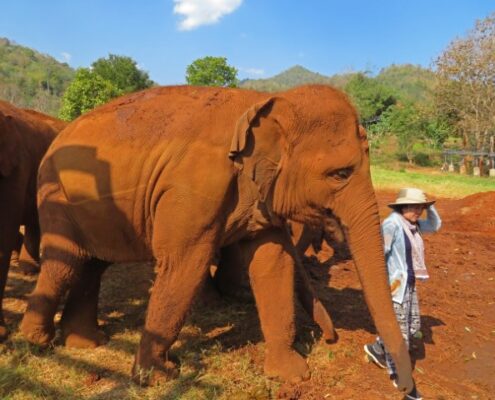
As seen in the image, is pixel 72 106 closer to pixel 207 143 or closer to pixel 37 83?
pixel 207 143

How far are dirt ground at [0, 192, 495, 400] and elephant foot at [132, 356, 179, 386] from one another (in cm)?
12

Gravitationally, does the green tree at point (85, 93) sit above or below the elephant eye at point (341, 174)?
above

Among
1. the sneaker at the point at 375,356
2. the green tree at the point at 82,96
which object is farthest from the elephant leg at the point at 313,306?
the green tree at the point at 82,96

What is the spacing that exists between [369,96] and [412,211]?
153ft

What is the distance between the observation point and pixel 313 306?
14.8ft

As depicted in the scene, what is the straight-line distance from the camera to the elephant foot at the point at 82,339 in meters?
4.30

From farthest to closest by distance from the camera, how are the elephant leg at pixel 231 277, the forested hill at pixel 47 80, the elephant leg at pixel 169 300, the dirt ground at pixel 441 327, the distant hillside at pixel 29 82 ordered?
the distant hillside at pixel 29 82, the forested hill at pixel 47 80, the elephant leg at pixel 231 277, the dirt ground at pixel 441 327, the elephant leg at pixel 169 300

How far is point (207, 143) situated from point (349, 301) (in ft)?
10.6

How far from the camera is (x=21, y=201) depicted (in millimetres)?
4812

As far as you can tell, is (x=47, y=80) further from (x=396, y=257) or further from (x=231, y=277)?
(x=396, y=257)

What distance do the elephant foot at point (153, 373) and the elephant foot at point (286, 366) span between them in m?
0.79

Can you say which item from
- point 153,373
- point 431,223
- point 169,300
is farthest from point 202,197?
point 431,223

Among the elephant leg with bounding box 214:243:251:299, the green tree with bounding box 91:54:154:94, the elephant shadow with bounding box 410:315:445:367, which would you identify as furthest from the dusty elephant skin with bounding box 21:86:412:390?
the green tree with bounding box 91:54:154:94

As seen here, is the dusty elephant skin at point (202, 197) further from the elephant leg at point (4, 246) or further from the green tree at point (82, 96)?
the green tree at point (82, 96)
